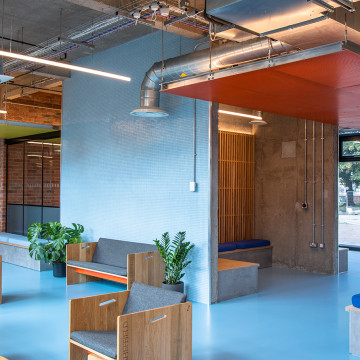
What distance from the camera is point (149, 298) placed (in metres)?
4.50

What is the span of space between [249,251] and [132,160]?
3.31 m

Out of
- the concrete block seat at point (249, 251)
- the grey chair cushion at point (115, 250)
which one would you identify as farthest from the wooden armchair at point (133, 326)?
the concrete block seat at point (249, 251)

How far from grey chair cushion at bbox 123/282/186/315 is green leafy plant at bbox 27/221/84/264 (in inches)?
187

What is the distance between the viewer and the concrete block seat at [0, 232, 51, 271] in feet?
32.7

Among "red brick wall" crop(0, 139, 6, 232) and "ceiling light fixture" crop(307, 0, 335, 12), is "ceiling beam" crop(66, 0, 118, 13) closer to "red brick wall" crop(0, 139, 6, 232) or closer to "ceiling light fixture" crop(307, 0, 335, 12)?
"ceiling light fixture" crop(307, 0, 335, 12)

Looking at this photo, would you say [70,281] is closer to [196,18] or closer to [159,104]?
[159,104]

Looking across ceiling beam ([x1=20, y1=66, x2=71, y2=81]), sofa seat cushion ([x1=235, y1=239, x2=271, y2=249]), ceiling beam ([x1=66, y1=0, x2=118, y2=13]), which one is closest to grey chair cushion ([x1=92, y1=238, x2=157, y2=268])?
sofa seat cushion ([x1=235, y1=239, x2=271, y2=249])

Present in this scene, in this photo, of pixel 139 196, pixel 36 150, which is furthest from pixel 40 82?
pixel 139 196

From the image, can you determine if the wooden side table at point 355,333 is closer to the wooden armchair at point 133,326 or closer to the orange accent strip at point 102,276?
the wooden armchair at point 133,326

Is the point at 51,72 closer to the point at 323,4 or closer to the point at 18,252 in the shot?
the point at 18,252

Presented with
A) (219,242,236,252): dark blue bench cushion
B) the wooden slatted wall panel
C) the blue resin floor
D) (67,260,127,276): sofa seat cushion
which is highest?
the wooden slatted wall panel

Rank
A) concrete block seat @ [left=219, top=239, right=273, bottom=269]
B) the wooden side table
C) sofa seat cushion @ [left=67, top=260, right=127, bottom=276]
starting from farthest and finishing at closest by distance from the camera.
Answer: concrete block seat @ [left=219, top=239, right=273, bottom=269]
sofa seat cushion @ [left=67, top=260, right=127, bottom=276]
the wooden side table

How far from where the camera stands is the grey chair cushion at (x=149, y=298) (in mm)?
4316

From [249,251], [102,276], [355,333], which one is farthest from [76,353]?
[249,251]
